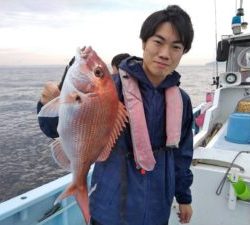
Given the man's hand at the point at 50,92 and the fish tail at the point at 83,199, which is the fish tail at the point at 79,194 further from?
the man's hand at the point at 50,92

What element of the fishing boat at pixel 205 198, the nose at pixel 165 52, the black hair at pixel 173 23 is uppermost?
the black hair at pixel 173 23

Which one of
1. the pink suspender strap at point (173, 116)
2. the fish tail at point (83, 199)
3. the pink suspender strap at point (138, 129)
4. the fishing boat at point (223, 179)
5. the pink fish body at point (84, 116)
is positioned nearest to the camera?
the pink fish body at point (84, 116)

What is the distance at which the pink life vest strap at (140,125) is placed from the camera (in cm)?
173

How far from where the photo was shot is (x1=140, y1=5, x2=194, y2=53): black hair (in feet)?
5.90

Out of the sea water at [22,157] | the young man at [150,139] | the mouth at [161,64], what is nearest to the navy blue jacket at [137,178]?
the young man at [150,139]

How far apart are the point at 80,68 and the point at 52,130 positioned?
429 mm

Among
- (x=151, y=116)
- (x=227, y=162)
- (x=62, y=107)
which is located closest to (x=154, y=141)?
(x=151, y=116)

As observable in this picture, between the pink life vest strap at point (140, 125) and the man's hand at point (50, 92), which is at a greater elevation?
the man's hand at point (50, 92)

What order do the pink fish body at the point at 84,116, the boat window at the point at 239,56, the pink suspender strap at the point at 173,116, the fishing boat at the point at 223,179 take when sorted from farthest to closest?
the boat window at the point at 239,56 → the fishing boat at the point at 223,179 → the pink suspender strap at the point at 173,116 → the pink fish body at the point at 84,116

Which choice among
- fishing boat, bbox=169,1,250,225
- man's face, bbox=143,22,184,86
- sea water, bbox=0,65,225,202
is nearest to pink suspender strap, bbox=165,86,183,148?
man's face, bbox=143,22,184,86

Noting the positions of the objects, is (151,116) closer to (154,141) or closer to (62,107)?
(154,141)

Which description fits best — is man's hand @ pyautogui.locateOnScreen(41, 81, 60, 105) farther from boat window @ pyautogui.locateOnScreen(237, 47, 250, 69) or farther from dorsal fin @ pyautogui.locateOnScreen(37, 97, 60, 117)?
boat window @ pyautogui.locateOnScreen(237, 47, 250, 69)

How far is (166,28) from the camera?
179 centimetres

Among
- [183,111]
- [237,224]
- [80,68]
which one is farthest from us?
[237,224]
